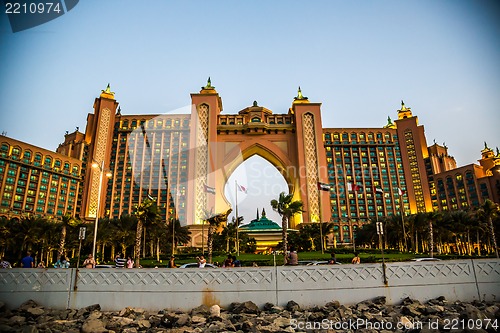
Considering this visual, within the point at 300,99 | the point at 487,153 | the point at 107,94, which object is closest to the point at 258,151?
the point at 300,99

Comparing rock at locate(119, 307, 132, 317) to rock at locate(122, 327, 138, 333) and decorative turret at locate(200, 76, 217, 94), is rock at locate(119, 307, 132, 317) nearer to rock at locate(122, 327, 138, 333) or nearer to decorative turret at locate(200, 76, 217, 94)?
rock at locate(122, 327, 138, 333)

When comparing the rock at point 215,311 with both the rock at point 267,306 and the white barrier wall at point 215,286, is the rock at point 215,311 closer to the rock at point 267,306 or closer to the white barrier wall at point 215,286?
the white barrier wall at point 215,286

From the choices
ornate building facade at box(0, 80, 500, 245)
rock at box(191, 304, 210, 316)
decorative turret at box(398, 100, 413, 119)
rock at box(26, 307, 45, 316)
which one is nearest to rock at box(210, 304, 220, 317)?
rock at box(191, 304, 210, 316)

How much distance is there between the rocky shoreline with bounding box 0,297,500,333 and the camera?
10562 millimetres

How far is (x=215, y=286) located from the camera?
13.2 meters

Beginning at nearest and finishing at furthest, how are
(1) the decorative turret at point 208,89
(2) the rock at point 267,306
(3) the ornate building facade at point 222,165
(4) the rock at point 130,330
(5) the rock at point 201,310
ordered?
(4) the rock at point 130,330 → (5) the rock at point 201,310 → (2) the rock at point 267,306 → (3) the ornate building facade at point 222,165 → (1) the decorative turret at point 208,89

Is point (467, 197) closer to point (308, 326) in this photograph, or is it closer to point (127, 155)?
point (127, 155)

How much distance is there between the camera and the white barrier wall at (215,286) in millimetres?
13086

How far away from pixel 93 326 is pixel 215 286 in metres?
4.37

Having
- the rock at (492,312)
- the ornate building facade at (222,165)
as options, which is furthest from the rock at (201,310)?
the ornate building facade at (222,165)

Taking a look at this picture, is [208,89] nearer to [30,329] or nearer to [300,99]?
[300,99]

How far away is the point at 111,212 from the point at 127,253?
49.5m

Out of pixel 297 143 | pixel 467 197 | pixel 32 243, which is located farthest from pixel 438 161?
pixel 32 243

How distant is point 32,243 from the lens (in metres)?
42.9
